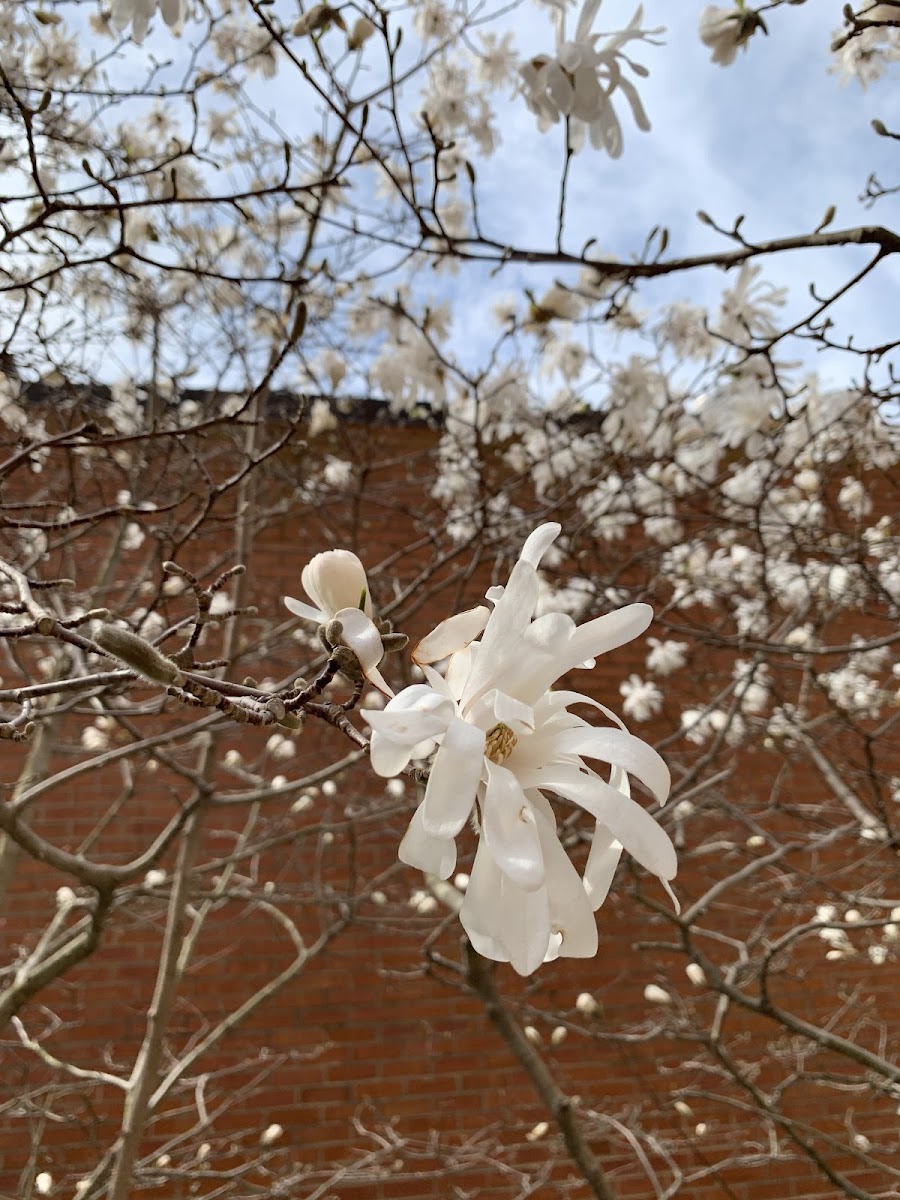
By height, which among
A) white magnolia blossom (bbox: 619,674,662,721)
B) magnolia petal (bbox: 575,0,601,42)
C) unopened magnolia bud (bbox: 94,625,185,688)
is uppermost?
white magnolia blossom (bbox: 619,674,662,721)

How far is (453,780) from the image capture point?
0.40 meters

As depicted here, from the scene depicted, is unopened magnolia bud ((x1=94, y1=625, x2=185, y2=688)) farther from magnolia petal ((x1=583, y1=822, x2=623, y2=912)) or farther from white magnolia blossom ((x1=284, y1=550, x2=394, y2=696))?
magnolia petal ((x1=583, y1=822, x2=623, y2=912))

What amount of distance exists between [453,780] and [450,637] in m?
0.11

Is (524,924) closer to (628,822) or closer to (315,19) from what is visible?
(628,822)

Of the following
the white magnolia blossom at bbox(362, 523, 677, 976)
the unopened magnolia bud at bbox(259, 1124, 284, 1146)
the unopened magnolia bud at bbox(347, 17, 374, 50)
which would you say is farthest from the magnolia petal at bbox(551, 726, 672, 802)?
the unopened magnolia bud at bbox(259, 1124, 284, 1146)

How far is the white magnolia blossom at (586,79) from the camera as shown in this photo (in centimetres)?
104

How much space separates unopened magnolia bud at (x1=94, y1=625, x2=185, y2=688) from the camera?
0.44 metres

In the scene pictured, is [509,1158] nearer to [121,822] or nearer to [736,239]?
[121,822]

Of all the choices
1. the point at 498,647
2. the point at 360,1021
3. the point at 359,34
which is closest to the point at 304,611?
the point at 498,647

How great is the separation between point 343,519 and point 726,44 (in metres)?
2.19

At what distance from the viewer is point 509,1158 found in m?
2.57

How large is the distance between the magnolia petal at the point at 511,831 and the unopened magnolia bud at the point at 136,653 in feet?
0.58

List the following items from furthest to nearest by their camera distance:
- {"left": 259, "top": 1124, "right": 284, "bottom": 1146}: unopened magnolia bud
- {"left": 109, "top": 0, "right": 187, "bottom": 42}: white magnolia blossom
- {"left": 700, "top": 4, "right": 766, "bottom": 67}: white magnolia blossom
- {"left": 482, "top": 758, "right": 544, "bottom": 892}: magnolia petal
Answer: {"left": 259, "top": 1124, "right": 284, "bottom": 1146}: unopened magnolia bud, {"left": 700, "top": 4, "right": 766, "bottom": 67}: white magnolia blossom, {"left": 109, "top": 0, "right": 187, "bottom": 42}: white magnolia blossom, {"left": 482, "top": 758, "right": 544, "bottom": 892}: magnolia petal

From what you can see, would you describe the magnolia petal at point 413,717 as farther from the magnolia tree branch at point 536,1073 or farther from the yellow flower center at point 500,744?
the magnolia tree branch at point 536,1073
